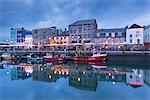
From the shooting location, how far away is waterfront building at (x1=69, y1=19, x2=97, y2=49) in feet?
147

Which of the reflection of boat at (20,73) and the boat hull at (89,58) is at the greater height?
the boat hull at (89,58)

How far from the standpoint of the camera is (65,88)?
13.9m

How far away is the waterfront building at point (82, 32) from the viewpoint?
44.9m

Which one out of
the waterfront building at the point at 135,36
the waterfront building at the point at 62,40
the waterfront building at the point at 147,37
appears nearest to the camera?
the waterfront building at the point at 147,37

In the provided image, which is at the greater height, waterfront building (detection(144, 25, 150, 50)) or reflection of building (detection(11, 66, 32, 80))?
waterfront building (detection(144, 25, 150, 50))

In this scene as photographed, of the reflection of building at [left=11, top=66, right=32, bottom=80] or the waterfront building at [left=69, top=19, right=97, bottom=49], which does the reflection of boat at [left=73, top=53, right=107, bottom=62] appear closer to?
the reflection of building at [left=11, top=66, right=32, bottom=80]

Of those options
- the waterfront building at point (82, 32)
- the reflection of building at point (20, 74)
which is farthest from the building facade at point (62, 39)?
the reflection of building at point (20, 74)

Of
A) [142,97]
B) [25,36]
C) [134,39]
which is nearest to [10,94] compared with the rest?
[142,97]

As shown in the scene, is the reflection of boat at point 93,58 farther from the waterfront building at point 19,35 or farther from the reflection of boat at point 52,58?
the waterfront building at point 19,35

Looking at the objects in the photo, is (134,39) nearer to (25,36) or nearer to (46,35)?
(46,35)

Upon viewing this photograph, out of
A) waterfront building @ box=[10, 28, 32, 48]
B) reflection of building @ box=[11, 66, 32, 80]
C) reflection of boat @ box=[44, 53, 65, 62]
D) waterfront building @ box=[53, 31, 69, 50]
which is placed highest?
waterfront building @ box=[10, 28, 32, 48]

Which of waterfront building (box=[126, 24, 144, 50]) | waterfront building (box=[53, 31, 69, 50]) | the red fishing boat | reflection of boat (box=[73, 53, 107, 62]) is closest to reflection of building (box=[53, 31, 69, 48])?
waterfront building (box=[53, 31, 69, 50])

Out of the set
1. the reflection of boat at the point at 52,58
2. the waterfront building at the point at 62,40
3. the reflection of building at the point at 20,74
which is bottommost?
the reflection of building at the point at 20,74

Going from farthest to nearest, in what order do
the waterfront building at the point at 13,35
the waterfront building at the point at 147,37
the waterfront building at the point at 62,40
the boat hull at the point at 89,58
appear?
the waterfront building at the point at 13,35 → the waterfront building at the point at 62,40 → the waterfront building at the point at 147,37 → the boat hull at the point at 89,58
